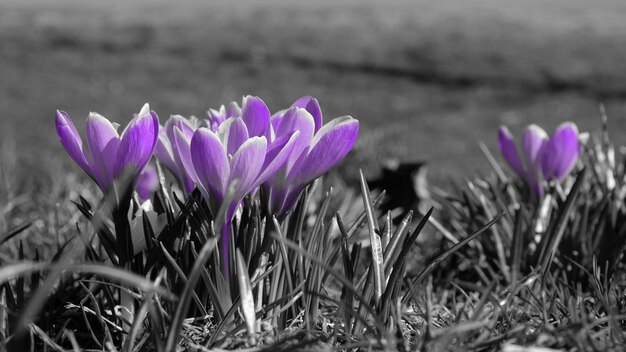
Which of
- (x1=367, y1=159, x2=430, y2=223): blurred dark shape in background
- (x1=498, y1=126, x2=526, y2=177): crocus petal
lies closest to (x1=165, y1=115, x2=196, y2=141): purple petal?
(x1=498, y1=126, x2=526, y2=177): crocus petal

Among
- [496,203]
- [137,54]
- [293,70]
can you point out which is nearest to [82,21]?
[137,54]

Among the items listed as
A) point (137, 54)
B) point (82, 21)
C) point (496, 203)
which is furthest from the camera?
point (82, 21)

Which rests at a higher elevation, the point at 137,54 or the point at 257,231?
the point at 257,231

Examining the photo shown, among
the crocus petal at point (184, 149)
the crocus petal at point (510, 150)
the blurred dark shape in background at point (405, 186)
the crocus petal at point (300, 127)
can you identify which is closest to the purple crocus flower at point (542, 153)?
the crocus petal at point (510, 150)

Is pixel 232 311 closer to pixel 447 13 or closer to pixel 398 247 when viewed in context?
pixel 398 247

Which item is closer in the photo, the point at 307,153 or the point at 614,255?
A: the point at 307,153

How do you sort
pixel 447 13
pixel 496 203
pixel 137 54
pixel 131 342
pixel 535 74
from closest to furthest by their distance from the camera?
pixel 131 342 < pixel 496 203 < pixel 535 74 < pixel 137 54 < pixel 447 13
